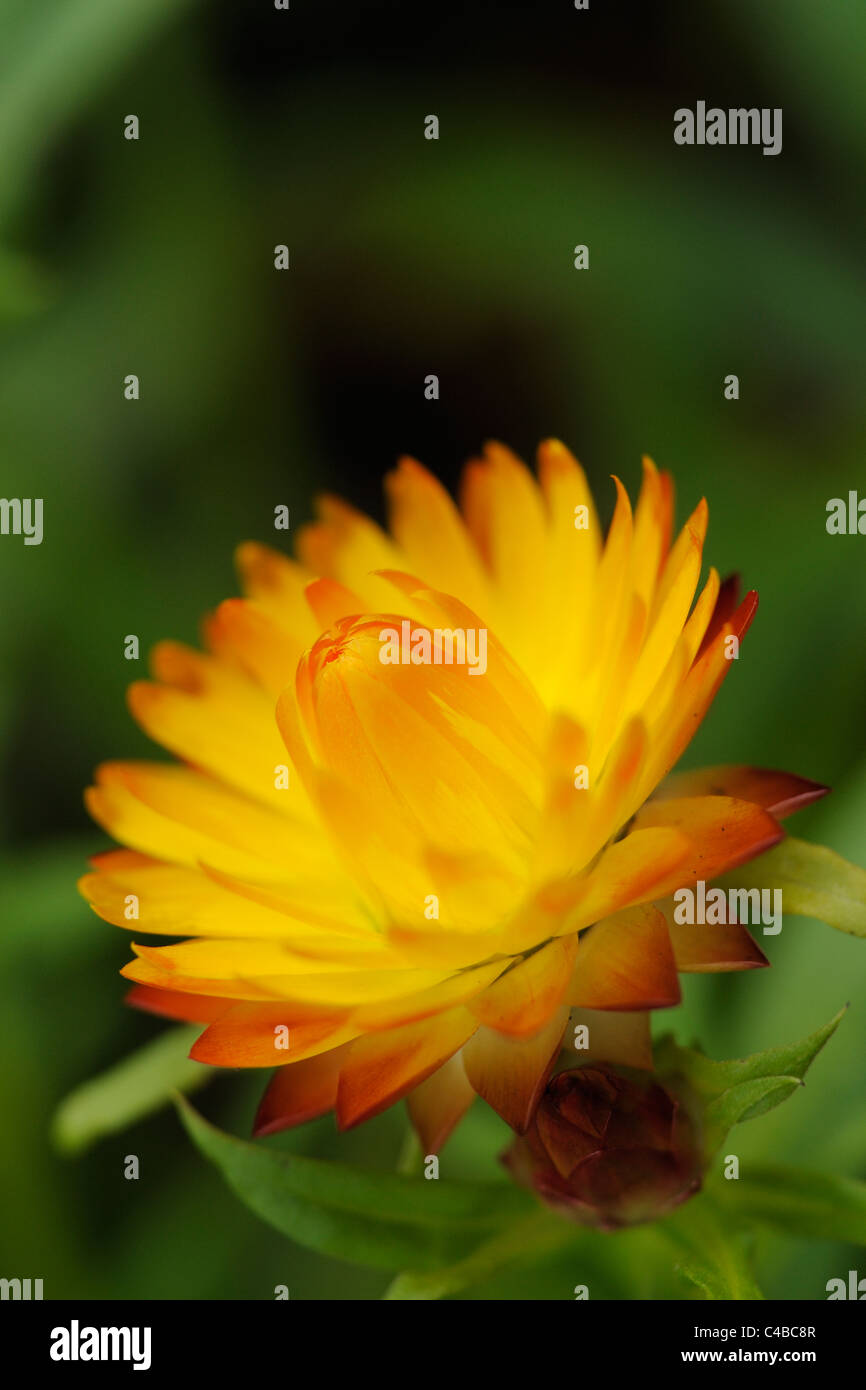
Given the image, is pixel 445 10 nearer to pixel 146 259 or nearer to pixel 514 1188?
pixel 146 259

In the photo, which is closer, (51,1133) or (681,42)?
(51,1133)

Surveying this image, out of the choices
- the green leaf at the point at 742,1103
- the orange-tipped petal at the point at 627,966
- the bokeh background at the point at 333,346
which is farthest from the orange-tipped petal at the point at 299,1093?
the bokeh background at the point at 333,346

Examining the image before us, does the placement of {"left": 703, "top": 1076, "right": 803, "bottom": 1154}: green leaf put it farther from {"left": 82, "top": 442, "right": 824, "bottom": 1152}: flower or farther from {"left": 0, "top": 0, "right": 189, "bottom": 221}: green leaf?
{"left": 0, "top": 0, "right": 189, "bottom": 221}: green leaf

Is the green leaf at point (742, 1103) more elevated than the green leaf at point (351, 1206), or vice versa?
the green leaf at point (742, 1103)

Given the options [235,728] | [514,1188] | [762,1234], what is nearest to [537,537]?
[235,728]
